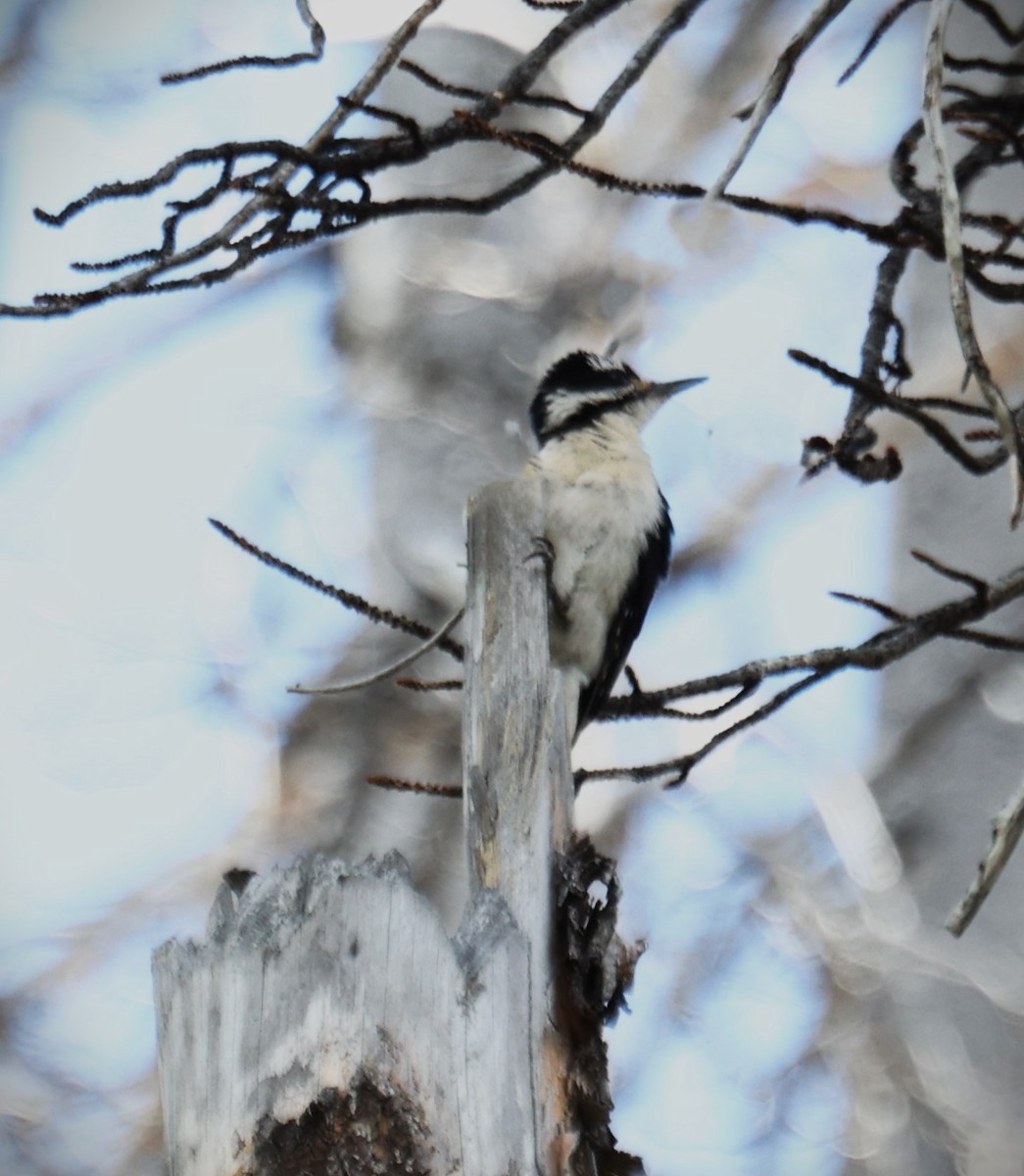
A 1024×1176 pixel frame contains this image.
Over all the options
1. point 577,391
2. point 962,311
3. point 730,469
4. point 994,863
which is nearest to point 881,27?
point 962,311

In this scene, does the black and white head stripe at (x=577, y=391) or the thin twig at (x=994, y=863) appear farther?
the black and white head stripe at (x=577, y=391)

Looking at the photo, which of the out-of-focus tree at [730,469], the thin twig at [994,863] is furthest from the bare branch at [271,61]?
the thin twig at [994,863]

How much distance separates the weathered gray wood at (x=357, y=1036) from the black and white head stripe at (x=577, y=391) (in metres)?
1.83

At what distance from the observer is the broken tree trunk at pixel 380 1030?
66.4 inches

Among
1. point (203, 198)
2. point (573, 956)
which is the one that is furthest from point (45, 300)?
point (573, 956)

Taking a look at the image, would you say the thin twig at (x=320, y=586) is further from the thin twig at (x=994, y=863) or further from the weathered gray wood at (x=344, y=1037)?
the thin twig at (x=994, y=863)

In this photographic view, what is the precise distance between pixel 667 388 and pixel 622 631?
2.26ft

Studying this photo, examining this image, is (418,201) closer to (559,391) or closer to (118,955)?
(559,391)

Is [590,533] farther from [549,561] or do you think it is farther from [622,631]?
[549,561]

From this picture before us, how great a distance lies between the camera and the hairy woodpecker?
3.17m

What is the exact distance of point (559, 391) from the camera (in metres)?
3.61

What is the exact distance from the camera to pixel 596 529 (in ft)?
10.4

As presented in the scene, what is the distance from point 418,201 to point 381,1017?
1192 millimetres

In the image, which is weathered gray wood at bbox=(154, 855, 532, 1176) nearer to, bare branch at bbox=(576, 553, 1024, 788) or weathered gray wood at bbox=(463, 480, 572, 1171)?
weathered gray wood at bbox=(463, 480, 572, 1171)
